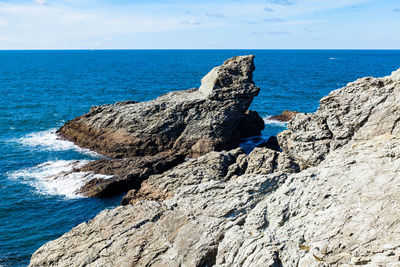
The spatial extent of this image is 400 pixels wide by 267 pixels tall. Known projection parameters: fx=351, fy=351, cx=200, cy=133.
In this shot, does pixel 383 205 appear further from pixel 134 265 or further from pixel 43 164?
pixel 43 164

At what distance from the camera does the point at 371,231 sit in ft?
46.5

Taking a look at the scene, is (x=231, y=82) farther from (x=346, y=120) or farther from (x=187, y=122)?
(x=346, y=120)

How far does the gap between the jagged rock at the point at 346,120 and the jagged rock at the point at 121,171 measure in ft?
42.7

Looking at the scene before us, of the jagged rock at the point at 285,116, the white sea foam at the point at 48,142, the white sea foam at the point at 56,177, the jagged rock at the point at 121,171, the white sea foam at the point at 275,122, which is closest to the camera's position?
the jagged rock at the point at 121,171

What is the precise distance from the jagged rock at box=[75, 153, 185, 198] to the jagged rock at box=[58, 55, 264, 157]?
5344mm

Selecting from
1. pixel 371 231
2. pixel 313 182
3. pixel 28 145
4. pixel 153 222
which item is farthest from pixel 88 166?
pixel 371 231

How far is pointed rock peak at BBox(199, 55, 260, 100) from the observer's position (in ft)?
146

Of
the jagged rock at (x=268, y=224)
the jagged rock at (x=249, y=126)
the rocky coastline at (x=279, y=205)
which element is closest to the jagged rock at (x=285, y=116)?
the jagged rock at (x=249, y=126)

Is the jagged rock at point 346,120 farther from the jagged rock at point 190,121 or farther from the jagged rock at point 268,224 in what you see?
the jagged rock at point 190,121

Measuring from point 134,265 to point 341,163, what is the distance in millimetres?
11865

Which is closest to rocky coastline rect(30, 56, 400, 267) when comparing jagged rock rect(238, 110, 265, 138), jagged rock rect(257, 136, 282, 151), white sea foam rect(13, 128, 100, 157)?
jagged rock rect(257, 136, 282, 151)

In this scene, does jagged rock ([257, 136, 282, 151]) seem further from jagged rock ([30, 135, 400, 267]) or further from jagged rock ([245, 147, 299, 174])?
jagged rock ([30, 135, 400, 267])

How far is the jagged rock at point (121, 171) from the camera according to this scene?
113 feet

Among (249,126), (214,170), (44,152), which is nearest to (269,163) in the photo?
(214,170)
